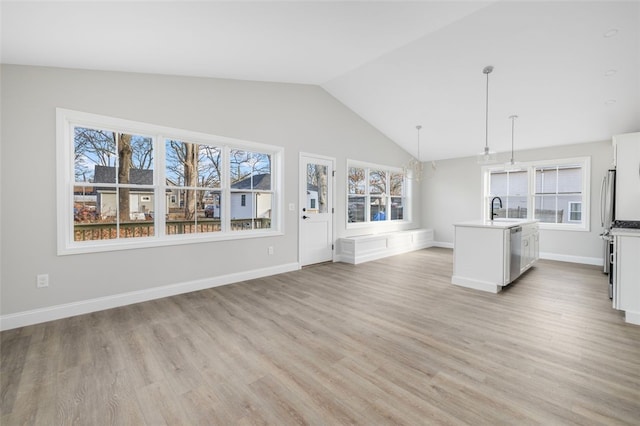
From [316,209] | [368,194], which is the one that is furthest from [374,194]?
[316,209]

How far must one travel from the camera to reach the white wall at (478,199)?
542 cm

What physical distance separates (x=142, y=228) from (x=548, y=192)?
7681 mm

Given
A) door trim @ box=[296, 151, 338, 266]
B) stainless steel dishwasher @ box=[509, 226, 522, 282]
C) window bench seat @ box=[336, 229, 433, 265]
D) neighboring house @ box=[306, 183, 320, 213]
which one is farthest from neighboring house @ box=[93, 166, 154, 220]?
stainless steel dishwasher @ box=[509, 226, 522, 282]

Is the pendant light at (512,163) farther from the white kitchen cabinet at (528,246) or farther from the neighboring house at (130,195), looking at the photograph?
the neighboring house at (130,195)

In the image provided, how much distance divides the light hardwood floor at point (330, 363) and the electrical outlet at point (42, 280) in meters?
0.40

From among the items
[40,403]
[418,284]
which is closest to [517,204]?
[418,284]

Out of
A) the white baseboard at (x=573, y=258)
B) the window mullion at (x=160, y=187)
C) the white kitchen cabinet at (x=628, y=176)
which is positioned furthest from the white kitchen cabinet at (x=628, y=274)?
the window mullion at (x=160, y=187)

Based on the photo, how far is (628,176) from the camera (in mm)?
4164

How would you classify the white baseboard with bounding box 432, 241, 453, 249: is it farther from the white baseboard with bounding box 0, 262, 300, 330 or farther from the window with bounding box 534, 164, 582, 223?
the white baseboard with bounding box 0, 262, 300, 330

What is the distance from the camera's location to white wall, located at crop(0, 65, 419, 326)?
2.64m

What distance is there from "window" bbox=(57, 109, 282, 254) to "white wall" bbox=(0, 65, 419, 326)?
0.38 ft

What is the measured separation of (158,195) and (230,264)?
137cm

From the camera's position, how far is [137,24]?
7.45 feet

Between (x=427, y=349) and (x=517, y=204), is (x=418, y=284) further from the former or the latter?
(x=517, y=204)
